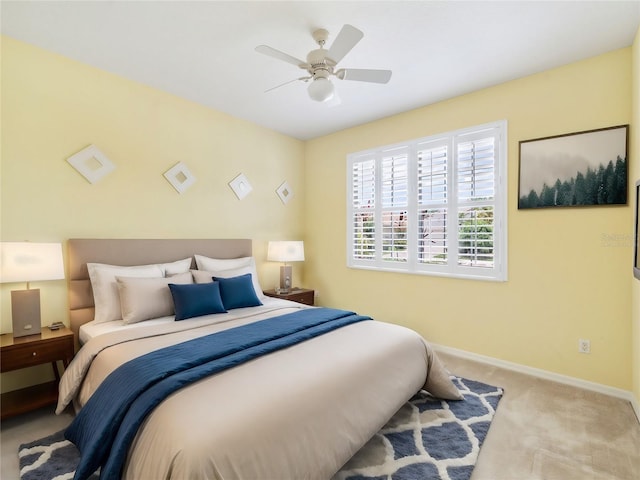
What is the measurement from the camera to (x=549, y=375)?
2.85 meters

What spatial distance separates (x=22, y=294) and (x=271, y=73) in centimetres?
259

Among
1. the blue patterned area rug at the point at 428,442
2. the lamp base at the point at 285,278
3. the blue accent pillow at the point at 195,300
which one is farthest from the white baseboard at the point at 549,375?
the blue accent pillow at the point at 195,300

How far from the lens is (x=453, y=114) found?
3396 millimetres

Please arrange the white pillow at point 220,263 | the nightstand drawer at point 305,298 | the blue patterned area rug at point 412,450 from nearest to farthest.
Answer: the blue patterned area rug at point 412,450
the white pillow at point 220,263
the nightstand drawer at point 305,298

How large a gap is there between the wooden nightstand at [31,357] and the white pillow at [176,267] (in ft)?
2.79

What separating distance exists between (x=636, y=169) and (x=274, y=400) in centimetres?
290

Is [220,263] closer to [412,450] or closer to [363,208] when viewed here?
[363,208]

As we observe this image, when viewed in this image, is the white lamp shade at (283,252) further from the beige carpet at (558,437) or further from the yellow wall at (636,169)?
the yellow wall at (636,169)

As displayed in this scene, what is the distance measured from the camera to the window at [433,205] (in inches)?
125

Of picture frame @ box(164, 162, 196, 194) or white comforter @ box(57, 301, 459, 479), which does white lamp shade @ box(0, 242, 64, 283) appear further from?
picture frame @ box(164, 162, 196, 194)

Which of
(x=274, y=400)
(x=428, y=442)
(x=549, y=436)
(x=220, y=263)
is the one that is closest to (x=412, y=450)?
(x=428, y=442)

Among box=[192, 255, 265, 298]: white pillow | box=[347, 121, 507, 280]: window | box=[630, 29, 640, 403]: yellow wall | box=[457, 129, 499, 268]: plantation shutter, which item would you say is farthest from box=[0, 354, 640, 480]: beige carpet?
box=[192, 255, 265, 298]: white pillow

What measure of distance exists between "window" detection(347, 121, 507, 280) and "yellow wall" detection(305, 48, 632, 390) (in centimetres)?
12

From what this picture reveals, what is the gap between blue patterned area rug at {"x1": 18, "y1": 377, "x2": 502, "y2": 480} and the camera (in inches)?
68.1
